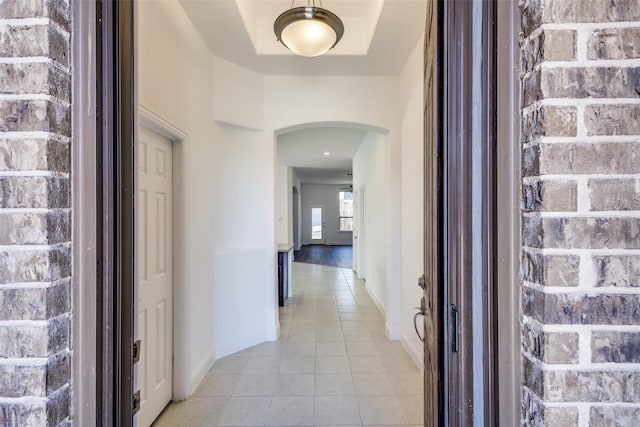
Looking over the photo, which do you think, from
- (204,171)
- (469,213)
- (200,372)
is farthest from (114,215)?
(200,372)

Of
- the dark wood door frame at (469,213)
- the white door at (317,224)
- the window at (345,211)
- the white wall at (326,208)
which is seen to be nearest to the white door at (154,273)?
the dark wood door frame at (469,213)

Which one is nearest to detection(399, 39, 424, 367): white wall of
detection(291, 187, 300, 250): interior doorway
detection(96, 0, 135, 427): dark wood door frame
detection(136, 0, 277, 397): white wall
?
detection(136, 0, 277, 397): white wall

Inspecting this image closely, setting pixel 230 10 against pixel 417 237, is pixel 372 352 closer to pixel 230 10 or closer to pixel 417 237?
pixel 417 237

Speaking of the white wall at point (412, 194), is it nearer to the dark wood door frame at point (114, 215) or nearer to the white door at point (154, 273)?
the white door at point (154, 273)

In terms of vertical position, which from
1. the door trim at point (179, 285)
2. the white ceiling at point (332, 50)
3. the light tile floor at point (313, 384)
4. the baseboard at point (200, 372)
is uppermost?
the white ceiling at point (332, 50)

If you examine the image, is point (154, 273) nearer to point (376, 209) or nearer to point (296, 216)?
point (376, 209)

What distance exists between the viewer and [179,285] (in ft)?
7.97

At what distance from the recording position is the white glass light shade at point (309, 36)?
6.89ft

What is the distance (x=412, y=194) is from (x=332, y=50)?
1563 mm

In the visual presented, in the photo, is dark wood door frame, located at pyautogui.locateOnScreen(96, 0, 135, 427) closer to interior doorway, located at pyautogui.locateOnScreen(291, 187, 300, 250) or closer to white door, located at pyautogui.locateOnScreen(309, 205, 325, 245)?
interior doorway, located at pyautogui.locateOnScreen(291, 187, 300, 250)

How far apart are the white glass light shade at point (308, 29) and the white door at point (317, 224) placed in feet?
39.8

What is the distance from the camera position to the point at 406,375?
2.76 m

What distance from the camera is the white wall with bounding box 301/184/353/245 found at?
1429 centimetres

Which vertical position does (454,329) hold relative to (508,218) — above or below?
below
